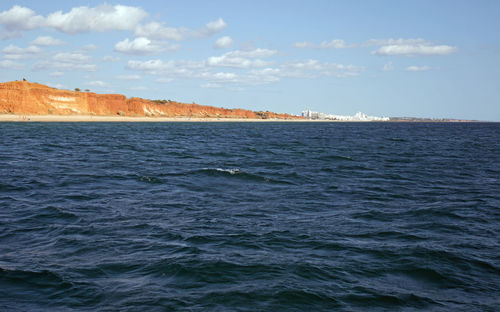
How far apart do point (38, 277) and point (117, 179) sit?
1155 centimetres

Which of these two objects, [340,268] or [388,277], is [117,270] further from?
[388,277]

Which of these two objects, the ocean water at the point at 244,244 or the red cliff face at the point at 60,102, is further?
the red cliff face at the point at 60,102

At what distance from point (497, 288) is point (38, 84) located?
14444 centimetres

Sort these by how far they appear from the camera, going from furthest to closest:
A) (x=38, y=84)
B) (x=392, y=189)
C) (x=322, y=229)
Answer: (x=38, y=84)
(x=392, y=189)
(x=322, y=229)

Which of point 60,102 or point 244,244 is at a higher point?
point 60,102

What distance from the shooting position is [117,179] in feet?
61.1

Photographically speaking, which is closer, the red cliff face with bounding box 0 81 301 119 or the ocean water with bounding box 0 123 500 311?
the ocean water with bounding box 0 123 500 311

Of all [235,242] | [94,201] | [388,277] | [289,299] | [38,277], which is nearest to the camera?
[289,299]

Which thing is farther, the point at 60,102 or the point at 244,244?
the point at 60,102

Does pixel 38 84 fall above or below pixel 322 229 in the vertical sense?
above

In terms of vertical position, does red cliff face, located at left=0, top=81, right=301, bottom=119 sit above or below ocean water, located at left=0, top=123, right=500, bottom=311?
above

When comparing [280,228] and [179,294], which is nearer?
[179,294]

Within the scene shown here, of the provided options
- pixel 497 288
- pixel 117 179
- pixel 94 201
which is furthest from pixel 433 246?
pixel 117 179

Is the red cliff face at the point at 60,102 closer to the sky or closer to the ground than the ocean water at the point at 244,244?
closer to the sky
